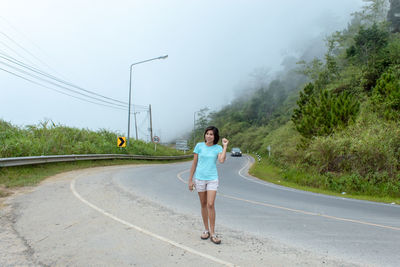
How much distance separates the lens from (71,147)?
1903 centimetres

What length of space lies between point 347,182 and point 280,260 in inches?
474

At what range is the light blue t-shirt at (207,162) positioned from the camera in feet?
15.5

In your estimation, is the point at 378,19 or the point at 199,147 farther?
the point at 378,19

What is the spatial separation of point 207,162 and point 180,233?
1.43 metres

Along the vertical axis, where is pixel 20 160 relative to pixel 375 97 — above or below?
below

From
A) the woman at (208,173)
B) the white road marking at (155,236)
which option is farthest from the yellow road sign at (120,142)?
the woman at (208,173)

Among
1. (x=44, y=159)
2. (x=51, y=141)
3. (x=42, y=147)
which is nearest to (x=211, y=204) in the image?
(x=44, y=159)

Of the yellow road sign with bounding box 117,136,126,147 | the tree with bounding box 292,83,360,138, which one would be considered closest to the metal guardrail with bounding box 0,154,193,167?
the yellow road sign with bounding box 117,136,126,147

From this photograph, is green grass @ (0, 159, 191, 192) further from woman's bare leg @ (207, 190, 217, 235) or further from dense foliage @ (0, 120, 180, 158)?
woman's bare leg @ (207, 190, 217, 235)

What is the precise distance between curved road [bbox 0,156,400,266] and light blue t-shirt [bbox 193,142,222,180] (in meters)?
1.10

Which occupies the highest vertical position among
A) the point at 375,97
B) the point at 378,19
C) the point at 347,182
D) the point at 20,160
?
the point at 378,19

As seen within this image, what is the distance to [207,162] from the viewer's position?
4.78 m

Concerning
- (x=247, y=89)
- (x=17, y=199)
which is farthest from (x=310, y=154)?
(x=247, y=89)

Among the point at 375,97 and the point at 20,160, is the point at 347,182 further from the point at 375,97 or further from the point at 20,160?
the point at 20,160
